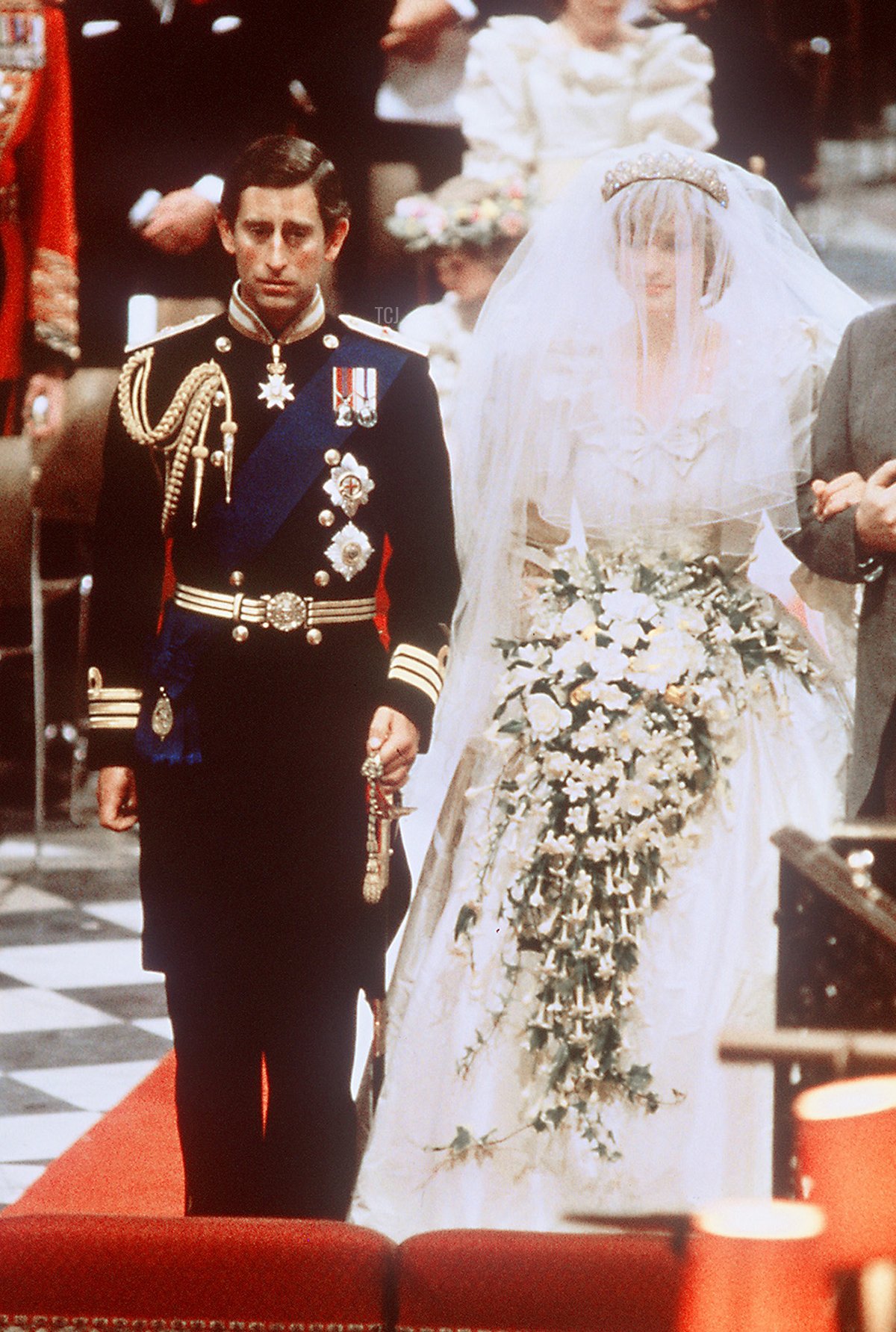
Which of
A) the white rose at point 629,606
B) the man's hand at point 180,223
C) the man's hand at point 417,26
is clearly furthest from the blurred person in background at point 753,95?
the white rose at point 629,606

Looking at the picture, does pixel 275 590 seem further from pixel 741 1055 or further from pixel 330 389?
pixel 741 1055

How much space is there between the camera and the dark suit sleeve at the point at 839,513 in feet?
9.04

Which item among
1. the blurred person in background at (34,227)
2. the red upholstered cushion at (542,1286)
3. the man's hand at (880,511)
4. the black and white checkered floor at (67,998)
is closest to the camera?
the red upholstered cushion at (542,1286)

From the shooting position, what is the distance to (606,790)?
2785 millimetres

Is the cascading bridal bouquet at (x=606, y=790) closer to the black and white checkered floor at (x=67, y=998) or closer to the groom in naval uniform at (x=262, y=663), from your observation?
the groom in naval uniform at (x=262, y=663)

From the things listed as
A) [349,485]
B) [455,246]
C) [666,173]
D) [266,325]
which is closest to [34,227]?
[455,246]

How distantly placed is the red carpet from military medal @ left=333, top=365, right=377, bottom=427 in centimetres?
126

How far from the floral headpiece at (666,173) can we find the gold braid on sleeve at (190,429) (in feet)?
2.59

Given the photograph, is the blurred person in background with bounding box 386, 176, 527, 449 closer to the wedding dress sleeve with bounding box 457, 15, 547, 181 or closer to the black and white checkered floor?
the wedding dress sleeve with bounding box 457, 15, 547, 181

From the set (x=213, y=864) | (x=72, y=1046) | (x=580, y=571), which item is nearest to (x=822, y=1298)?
(x=213, y=864)

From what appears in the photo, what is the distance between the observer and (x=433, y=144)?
18.5 feet

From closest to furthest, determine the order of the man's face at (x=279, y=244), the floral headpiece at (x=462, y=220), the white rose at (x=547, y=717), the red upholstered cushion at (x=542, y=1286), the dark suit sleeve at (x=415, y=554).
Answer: the red upholstered cushion at (x=542, y=1286) < the man's face at (x=279, y=244) < the dark suit sleeve at (x=415, y=554) < the white rose at (x=547, y=717) < the floral headpiece at (x=462, y=220)

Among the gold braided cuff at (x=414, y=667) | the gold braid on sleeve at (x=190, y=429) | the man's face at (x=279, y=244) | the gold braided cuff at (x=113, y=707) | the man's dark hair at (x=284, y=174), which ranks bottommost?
the gold braided cuff at (x=113, y=707)

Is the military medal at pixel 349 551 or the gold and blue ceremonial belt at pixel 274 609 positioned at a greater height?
the military medal at pixel 349 551
